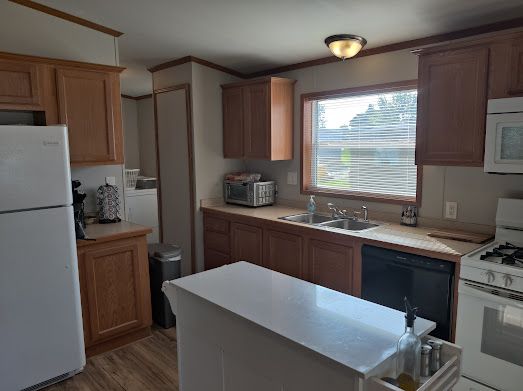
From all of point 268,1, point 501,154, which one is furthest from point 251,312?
point 268,1

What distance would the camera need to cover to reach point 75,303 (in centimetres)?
244

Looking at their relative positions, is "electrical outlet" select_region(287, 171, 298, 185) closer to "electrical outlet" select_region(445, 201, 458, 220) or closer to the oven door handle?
"electrical outlet" select_region(445, 201, 458, 220)

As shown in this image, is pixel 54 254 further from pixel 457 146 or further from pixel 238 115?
pixel 457 146

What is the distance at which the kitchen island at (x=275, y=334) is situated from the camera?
111cm

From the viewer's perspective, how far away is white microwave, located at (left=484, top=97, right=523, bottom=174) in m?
2.10

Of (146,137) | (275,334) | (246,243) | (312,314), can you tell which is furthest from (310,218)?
(146,137)

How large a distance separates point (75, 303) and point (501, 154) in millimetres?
2754

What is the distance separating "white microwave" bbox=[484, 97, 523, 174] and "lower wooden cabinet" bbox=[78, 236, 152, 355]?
7.99 ft

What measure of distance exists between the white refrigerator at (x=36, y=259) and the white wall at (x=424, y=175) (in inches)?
87.9

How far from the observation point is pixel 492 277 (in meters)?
1.96

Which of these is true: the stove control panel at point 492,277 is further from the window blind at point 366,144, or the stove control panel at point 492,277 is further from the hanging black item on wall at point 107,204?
the hanging black item on wall at point 107,204

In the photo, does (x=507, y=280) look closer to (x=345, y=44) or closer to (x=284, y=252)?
(x=284, y=252)

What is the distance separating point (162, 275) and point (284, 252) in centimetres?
105

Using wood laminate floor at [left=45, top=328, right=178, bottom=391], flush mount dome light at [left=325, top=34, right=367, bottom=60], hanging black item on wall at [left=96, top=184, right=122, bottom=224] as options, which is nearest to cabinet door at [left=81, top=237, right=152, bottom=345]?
wood laminate floor at [left=45, top=328, right=178, bottom=391]
